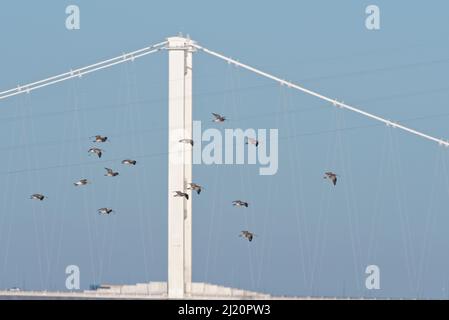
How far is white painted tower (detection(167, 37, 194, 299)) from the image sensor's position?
85688 mm

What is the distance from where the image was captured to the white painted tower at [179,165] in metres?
85.7

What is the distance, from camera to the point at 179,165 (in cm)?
8681

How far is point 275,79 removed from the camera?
294 feet
